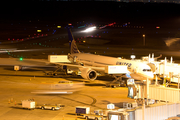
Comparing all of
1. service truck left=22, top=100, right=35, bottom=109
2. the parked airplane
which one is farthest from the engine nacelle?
service truck left=22, top=100, right=35, bottom=109

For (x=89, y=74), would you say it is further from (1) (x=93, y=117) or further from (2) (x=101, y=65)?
(1) (x=93, y=117)

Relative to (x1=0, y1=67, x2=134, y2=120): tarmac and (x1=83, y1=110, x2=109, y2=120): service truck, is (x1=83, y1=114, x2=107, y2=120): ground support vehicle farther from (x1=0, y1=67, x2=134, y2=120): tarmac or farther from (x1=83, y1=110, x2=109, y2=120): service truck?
(x1=0, y1=67, x2=134, y2=120): tarmac

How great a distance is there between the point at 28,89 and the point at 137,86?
1843cm

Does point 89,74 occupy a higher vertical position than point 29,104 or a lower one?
higher

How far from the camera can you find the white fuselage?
3544 centimetres

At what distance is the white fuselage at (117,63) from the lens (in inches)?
1395

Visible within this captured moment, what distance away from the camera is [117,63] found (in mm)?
39844

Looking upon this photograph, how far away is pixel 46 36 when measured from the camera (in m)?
116

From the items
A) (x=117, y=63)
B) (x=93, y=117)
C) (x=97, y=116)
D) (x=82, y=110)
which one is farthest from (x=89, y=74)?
(x=97, y=116)

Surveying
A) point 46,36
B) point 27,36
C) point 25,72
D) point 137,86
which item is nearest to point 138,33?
point 46,36

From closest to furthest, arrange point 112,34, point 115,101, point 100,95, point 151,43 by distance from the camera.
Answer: point 115,101 → point 100,95 → point 151,43 → point 112,34

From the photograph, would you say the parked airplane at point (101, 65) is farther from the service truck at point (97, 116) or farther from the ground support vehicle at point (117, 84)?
the service truck at point (97, 116)

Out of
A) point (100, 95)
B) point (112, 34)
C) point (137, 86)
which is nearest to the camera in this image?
point (137, 86)

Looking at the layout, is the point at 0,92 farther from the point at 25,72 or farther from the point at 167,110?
the point at 167,110
